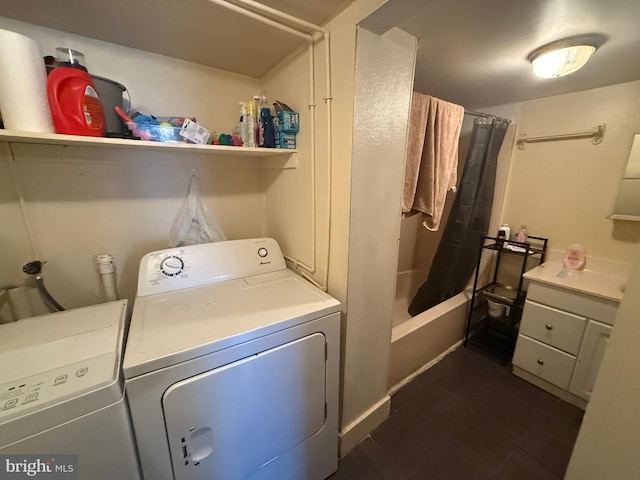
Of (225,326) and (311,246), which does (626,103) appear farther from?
(225,326)

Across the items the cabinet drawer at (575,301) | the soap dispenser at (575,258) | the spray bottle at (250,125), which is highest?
the spray bottle at (250,125)

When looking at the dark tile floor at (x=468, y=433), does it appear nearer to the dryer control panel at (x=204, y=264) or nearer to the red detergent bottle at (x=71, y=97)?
the dryer control panel at (x=204, y=264)

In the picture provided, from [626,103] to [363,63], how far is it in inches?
80.3

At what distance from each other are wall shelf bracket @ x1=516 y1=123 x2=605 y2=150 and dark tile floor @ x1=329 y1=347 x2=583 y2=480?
1885 millimetres

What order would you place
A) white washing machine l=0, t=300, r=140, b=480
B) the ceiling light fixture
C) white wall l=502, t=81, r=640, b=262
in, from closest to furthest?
Answer: 1. white washing machine l=0, t=300, r=140, b=480
2. the ceiling light fixture
3. white wall l=502, t=81, r=640, b=262

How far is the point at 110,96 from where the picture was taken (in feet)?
3.42

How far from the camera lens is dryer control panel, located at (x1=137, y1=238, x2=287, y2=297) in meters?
1.20

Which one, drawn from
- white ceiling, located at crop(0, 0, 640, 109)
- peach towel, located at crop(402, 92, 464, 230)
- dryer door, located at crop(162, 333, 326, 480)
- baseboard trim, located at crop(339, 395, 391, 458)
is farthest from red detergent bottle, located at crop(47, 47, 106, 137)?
baseboard trim, located at crop(339, 395, 391, 458)

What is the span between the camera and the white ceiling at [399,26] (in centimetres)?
94

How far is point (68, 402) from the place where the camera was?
0.63 m

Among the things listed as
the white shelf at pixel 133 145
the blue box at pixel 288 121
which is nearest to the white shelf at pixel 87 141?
the white shelf at pixel 133 145

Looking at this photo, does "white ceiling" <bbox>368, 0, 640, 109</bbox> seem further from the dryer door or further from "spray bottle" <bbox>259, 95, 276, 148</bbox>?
the dryer door

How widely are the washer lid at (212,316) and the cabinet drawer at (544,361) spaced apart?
5.60 feet

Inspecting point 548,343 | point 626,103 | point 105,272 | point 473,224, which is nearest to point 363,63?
point 105,272
